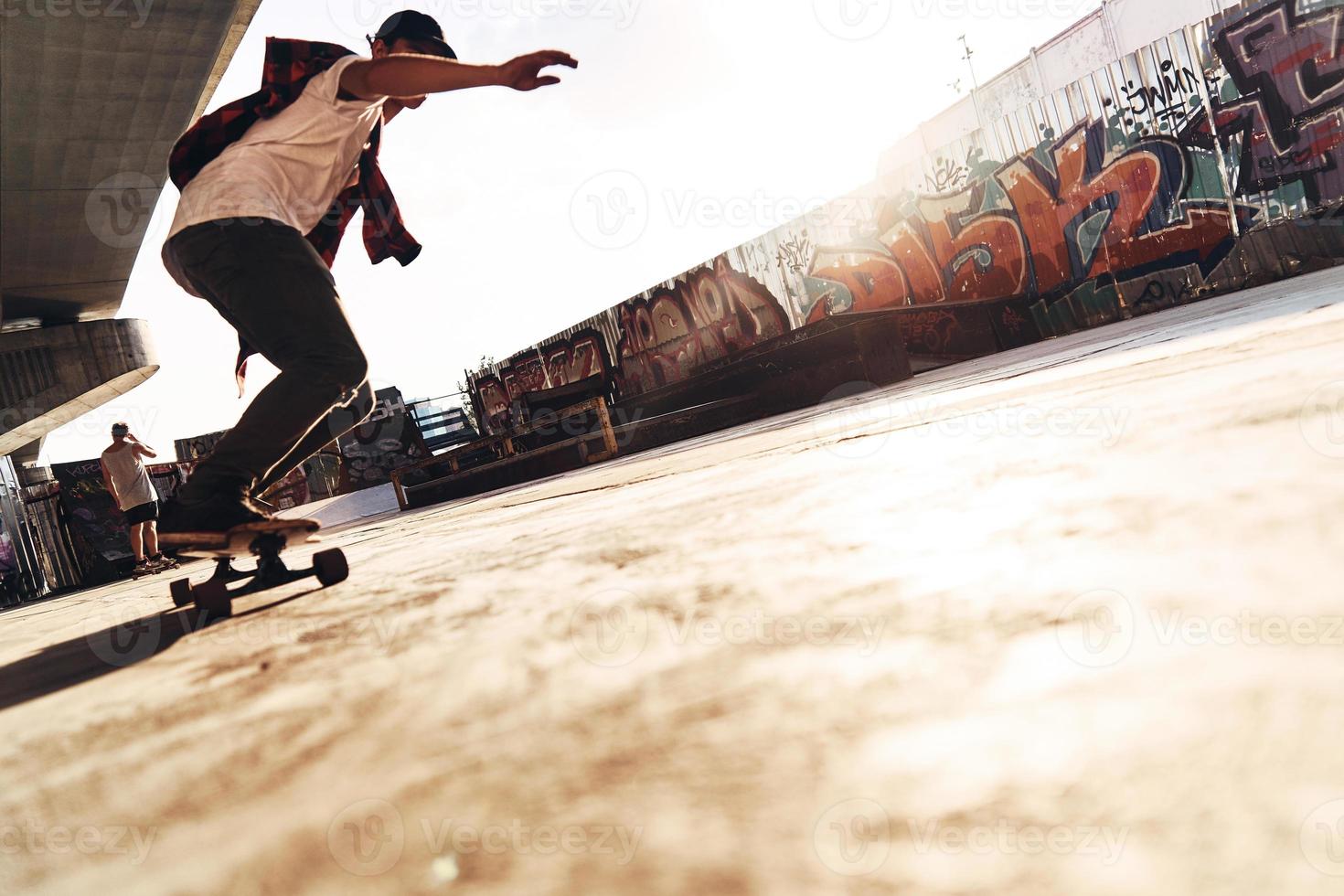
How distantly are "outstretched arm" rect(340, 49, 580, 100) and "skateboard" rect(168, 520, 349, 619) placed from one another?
1.24 metres

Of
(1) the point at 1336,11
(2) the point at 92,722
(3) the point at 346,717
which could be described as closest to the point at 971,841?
(3) the point at 346,717

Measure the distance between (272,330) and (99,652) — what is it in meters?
0.86

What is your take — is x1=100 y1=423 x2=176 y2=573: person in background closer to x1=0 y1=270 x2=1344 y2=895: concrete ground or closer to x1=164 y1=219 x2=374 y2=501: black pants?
x1=164 y1=219 x2=374 y2=501: black pants

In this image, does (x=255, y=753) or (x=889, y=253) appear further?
(x=889, y=253)

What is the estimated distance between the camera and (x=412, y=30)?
7.27 ft

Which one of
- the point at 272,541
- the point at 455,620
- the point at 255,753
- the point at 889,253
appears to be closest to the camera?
the point at 255,753

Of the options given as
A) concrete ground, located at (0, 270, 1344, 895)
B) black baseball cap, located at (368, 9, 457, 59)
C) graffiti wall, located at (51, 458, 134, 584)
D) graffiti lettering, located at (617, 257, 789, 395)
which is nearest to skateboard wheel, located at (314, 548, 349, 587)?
concrete ground, located at (0, 270, 1344, 895)

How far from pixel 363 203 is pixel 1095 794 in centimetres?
283

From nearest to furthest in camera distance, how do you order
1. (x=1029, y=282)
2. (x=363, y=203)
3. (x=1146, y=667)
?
1. (x=1146, y=667)
2. (x=363, y=203)
3. (x=1029, y=282)

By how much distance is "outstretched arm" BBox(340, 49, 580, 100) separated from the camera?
2080mm

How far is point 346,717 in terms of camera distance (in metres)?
0.70

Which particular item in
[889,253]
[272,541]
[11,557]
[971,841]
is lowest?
[971,841]

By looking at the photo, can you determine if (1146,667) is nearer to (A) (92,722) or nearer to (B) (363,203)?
(A) (92,722)

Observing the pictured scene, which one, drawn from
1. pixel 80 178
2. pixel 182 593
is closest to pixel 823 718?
pixel 182 593
